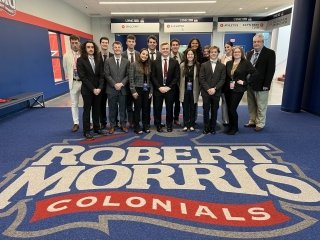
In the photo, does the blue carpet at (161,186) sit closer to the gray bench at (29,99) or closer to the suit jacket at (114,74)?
the suit jacket at (114,74)

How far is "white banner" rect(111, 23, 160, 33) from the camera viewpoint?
12070mm

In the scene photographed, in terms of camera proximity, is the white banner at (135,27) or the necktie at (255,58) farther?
the white banner at (135,27)

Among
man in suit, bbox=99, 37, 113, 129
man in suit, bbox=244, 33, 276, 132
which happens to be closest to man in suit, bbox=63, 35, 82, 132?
man in suit, bbox=99, 37, 113, 129

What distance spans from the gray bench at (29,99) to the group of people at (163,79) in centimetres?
158

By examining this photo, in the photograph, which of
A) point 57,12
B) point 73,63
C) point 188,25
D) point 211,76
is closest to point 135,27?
point 188,25

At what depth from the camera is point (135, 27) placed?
12.1 meters

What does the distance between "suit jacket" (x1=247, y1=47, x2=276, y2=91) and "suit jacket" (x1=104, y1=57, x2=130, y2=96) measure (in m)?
2.06

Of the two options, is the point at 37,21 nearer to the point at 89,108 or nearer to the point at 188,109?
the point at 89,108

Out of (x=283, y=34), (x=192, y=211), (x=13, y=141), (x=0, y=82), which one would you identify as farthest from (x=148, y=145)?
(x=283, y=34)

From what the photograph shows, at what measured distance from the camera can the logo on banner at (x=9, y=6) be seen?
527cm

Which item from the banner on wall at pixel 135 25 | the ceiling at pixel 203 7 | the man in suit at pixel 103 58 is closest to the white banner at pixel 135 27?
the banner on wall at pixel 135 25

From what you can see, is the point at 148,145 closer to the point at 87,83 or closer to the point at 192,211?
the point at 87,83

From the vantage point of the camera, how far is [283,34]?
39.1 feet

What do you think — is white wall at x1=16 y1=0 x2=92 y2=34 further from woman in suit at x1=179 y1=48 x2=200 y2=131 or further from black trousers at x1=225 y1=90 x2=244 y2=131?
black trousers at x1=225 y1=90 x2=244 y2=131
